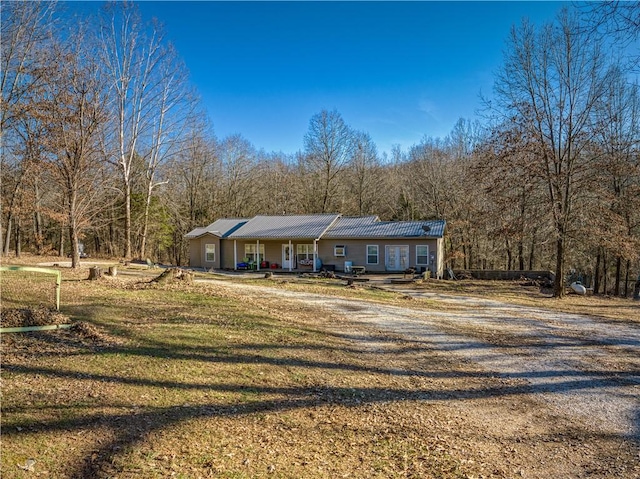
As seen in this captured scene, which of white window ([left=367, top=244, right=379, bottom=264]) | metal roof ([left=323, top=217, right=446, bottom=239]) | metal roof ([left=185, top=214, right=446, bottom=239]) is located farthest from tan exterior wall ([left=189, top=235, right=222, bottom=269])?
white window ([left=367, top=244, right=379, bottom=264])

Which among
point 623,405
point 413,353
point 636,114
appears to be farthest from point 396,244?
point 623,405

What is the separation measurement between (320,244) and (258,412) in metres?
24.5

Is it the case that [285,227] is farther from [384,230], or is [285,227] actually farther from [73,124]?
[73,124]

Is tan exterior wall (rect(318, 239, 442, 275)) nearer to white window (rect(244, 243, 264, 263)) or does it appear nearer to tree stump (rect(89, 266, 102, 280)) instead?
white window (rect(244, 243, 264, 263))

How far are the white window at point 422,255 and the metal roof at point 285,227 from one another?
6389 millimetres

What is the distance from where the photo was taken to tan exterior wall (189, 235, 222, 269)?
3116 cm

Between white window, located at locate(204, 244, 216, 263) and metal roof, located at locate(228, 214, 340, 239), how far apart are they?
226 cm

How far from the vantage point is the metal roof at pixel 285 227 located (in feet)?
93.7

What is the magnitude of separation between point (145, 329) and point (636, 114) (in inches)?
1183

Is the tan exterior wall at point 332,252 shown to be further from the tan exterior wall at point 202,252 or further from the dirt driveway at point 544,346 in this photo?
the dirt driveway at point 544,346

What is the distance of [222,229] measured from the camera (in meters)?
32.1

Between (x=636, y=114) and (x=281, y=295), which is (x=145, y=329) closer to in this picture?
(x=281, y=295)

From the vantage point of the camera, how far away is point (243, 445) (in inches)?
162

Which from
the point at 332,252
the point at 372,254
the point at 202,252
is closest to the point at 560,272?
the point at 372,254
